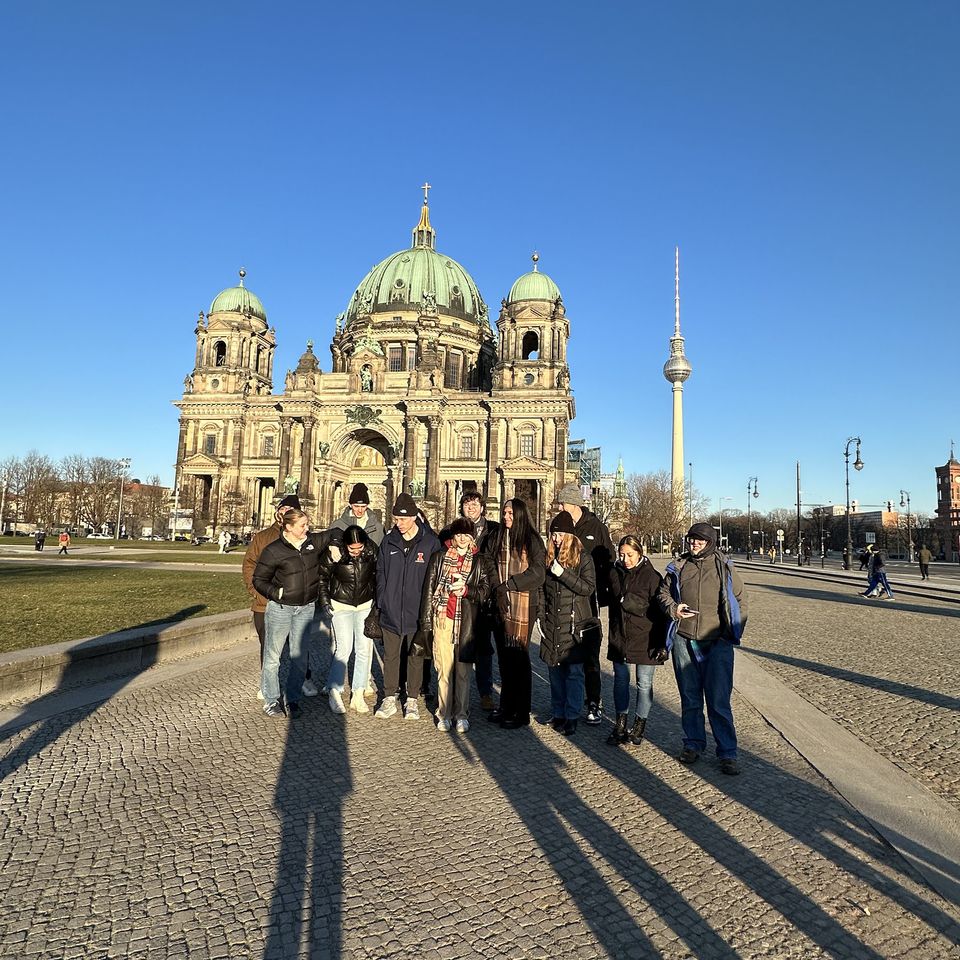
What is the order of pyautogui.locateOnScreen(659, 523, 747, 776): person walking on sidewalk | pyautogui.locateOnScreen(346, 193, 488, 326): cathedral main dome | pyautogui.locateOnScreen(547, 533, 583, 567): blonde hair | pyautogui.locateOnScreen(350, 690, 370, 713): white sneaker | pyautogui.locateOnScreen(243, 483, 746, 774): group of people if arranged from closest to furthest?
pyautogui.locateOnScreen(659, 523, 747, 776): person walking on sidewalk < pyautogui.locateOnScreen(243, 483, 746, 774): group of people < pyautogui.locateOnScreen(547, 533, 583, 567): blonde hair < pyautogui.locateOnScreen(350, 690, 370, 713): white sneaker < pyautogui.locateOnScreen(346, 193, 488, 326): cathedral main dome

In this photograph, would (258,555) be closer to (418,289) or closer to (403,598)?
(403,598)

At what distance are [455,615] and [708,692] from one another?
2.43 meters

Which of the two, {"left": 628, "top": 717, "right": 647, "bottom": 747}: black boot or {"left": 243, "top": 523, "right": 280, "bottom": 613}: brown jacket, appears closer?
{"left": 628, "top": 717, "right": 647, "bottom": 747}: black boot

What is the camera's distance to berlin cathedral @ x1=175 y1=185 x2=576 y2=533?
5403cm

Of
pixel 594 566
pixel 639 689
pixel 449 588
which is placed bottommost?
pixel 639 689

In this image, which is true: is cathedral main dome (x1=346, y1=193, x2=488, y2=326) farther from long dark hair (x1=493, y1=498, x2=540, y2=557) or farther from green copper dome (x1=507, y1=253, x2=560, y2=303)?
long dark hair (x1=493, y1=498, x2=540, y2=557)

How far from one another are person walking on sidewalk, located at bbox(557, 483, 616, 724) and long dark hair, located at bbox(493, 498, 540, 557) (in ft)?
1.43

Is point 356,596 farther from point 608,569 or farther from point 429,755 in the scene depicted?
point 608,569

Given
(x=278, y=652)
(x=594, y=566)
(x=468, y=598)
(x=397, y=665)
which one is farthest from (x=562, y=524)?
(x=278, y=652)

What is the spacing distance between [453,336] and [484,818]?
201 ft

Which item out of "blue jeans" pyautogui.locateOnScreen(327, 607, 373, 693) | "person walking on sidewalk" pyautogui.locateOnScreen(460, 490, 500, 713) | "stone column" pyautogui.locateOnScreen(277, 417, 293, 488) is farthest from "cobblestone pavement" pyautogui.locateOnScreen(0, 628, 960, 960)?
"stone column" pyautogui.locateOnScreen(277, 417, 293, 488)

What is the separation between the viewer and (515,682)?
6273 mm

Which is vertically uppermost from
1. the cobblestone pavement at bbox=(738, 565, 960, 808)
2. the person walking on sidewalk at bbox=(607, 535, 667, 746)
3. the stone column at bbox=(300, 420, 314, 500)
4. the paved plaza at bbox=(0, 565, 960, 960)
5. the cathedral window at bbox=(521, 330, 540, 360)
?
the cathedral window at bbox=(521, 330, 540, 360)

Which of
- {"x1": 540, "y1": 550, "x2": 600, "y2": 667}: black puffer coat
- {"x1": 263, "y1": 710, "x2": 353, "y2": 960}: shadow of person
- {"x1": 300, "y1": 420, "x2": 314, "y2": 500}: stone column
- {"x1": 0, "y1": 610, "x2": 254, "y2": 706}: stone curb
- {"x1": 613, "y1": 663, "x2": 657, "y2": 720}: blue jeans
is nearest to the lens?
{"x1": 263, "y1": 710, "x2": 353, "y2": 960}: shadow of person
